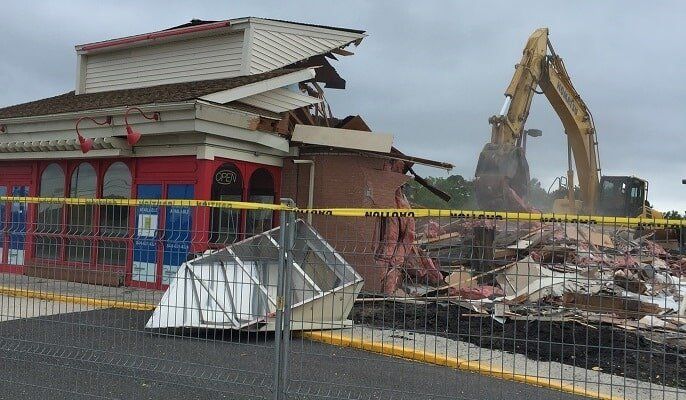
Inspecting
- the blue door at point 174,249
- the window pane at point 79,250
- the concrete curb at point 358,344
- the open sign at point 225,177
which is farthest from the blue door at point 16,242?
the open sign at point 225,177

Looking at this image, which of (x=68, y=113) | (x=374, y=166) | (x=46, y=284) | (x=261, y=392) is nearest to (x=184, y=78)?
(x=68, y=113)

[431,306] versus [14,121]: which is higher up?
[14,121]

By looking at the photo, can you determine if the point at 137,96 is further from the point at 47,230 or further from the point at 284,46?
the point at 47,230

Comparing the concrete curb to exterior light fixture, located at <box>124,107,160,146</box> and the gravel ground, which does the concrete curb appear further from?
exterior light fixture, located at <box>124,107,160,146</box>

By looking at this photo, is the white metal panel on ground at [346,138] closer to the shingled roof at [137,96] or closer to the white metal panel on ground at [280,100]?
the white metal panel on ground at [280,100]

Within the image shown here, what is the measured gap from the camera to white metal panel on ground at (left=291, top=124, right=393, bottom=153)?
1294cm

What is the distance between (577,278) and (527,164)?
15.2m

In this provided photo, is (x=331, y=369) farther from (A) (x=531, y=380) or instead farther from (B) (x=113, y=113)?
(B) (x=113, y=113)

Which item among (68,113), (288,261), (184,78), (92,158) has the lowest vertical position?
(288,261)

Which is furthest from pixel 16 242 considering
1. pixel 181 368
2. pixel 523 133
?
pixel 523 133

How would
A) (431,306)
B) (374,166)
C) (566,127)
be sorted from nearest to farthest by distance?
1. (431,306)
2. (374,166)
3. (566,127)

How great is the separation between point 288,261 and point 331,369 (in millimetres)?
2105

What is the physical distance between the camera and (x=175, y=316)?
5.10m

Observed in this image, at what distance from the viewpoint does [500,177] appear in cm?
1825
